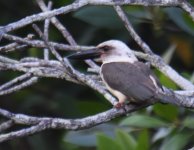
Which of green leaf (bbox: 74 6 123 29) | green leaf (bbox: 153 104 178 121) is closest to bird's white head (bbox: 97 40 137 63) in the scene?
green leaf (bbox: 153 104 178 121)

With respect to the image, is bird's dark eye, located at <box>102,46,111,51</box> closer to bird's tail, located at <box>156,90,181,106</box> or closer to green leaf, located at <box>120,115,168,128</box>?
green leaf, located at <box>120,115,168,128</box>

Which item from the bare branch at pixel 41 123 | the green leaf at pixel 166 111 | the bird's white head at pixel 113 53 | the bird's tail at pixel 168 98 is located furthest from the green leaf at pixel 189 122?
the bare branch at pixel 41 123

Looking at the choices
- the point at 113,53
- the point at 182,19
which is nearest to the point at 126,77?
the point at 113,53

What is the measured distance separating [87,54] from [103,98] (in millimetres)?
1193

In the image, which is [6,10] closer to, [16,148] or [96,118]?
[16,148]

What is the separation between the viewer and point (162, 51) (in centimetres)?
587

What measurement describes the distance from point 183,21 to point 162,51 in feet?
2.72

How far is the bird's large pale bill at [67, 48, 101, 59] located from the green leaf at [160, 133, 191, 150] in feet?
2.26

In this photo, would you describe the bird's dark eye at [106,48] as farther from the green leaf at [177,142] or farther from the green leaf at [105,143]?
the green leaf at [177,142]

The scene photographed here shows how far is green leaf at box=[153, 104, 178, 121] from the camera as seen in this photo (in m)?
4.72

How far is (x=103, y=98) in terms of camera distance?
5.27 metres

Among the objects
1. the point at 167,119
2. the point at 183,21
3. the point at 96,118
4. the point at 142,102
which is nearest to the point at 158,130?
the point at 167,119

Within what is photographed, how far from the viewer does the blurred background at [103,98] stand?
4.67m

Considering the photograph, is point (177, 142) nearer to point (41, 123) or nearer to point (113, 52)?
point (113, 52)
